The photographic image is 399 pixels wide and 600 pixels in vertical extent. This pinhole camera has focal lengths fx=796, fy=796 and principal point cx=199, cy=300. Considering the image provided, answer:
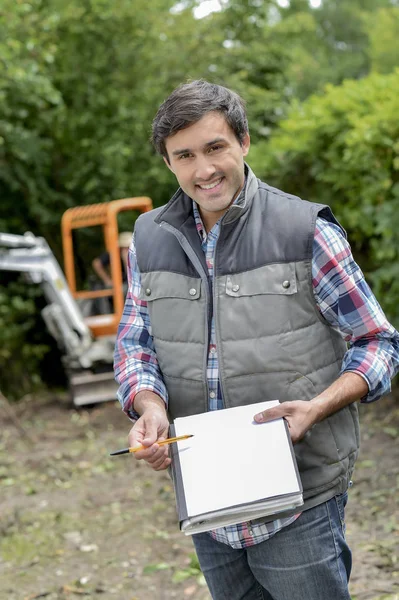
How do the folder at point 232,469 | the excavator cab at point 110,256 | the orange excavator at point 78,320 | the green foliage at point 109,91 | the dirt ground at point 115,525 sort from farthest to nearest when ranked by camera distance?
the green foliage at point 109,91, the excavator cab at point 110,256, the orange excavator at point 78,320, the dirt ground at point 115,525, the folder at point 232,469

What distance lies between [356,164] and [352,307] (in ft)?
13.3

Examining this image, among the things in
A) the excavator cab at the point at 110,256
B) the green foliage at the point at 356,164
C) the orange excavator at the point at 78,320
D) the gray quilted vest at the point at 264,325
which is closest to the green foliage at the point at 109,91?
the excavator cab at the point at 110,256

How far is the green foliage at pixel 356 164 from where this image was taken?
5.48 m

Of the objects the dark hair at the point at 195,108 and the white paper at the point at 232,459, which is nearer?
the white paper at the point at 232,459

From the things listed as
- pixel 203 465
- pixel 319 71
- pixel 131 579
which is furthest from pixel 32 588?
pixel 319 71

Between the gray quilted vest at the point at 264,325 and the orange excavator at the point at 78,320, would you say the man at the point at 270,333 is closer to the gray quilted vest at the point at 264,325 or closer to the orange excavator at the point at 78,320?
the gray quilted vest at the point at 264,325

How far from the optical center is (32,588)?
436cm

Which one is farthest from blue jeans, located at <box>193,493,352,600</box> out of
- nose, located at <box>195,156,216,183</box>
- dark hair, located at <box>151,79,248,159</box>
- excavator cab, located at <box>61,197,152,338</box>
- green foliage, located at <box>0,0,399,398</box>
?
green foliage, located at <box>0,0,399,398</box>

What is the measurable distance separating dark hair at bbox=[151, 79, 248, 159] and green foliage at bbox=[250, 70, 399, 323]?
3495 mm

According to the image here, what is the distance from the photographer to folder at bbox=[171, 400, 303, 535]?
184cm

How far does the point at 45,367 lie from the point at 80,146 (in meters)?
3.30

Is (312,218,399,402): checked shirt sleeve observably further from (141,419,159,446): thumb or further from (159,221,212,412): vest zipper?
(141,419,159,446): thumb

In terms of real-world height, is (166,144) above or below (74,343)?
above

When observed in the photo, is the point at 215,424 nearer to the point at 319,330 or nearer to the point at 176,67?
the point at 319,330
